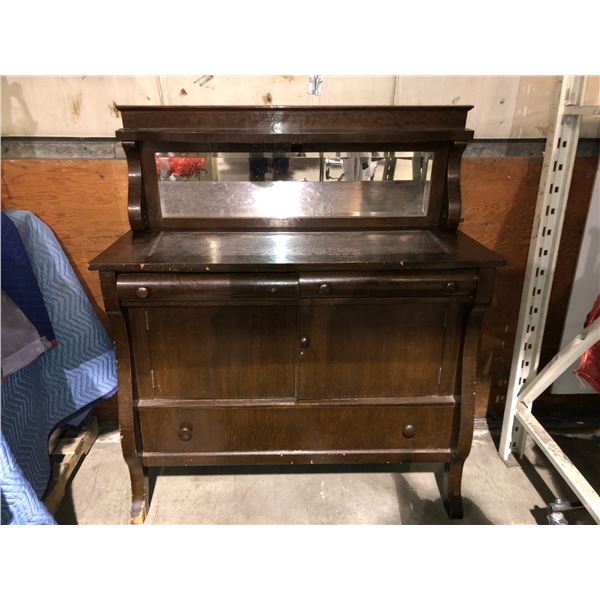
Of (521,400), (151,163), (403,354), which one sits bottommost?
(521,400)

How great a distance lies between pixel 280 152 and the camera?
144 centimetres

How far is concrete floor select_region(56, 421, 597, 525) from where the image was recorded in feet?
5.01

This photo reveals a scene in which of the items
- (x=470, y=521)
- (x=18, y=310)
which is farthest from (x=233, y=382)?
(x=470, y=521)

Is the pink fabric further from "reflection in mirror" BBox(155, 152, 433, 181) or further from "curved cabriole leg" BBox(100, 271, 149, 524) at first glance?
"curved cabriole leg" BBox(100, 271, 149, 524)

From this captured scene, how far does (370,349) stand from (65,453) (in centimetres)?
127

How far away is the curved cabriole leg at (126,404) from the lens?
121cm

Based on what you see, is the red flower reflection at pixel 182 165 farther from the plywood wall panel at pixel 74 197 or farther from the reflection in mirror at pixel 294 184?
the plywood wall panel at pixel 74 197

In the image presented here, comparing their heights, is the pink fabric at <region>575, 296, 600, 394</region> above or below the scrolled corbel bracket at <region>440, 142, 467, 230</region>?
below

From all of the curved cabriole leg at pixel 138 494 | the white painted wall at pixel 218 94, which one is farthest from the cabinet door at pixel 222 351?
the white painted wall at pixel 218 94

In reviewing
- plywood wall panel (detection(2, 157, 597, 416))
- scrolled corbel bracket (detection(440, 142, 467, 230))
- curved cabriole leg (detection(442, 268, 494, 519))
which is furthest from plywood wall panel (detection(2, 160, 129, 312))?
curved cabriole leg (detection(442, 268, 494, 519))

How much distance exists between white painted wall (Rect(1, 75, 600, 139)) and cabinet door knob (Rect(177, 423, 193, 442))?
3.44 feet

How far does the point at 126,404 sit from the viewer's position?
1.34 metres
